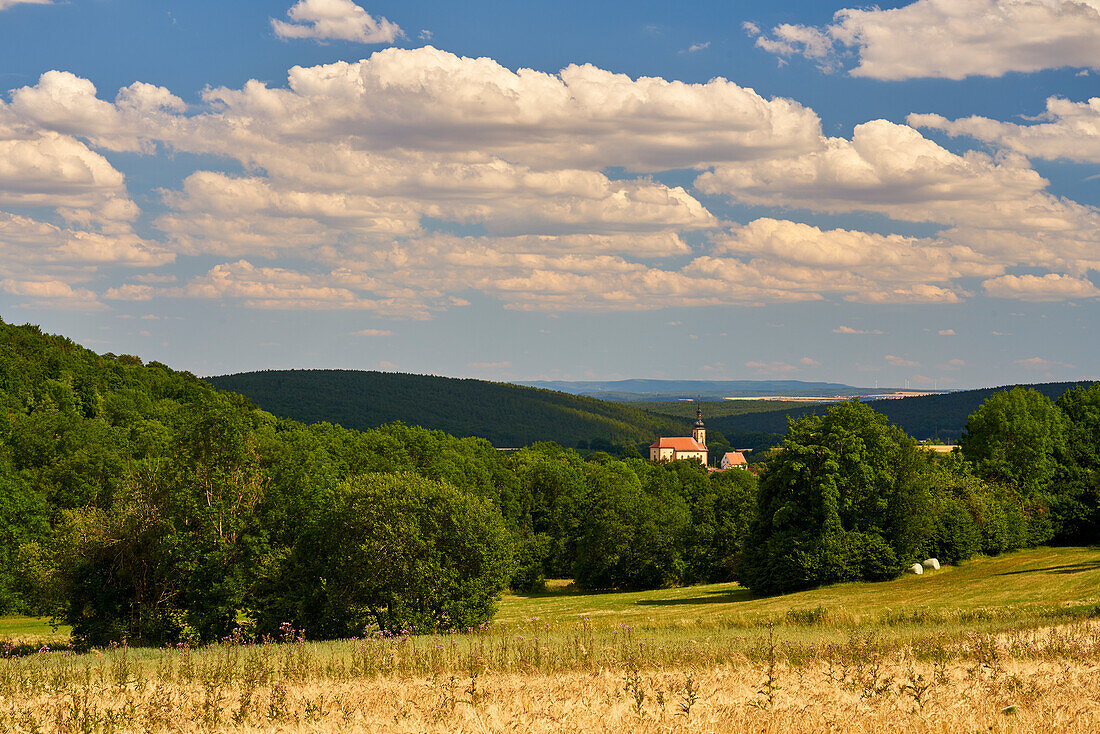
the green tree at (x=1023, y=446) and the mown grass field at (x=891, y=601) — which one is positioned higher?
the green tree at (x=1023, y=446)

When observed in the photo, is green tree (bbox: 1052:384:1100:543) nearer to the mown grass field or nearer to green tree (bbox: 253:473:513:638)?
the mown grass field

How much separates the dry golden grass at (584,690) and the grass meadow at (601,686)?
43mm

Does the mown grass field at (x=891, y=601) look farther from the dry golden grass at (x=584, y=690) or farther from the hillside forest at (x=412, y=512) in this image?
the dry golden grass at (x=584, y=690)

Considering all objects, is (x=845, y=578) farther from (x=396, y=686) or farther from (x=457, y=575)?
(x=396, y=686)

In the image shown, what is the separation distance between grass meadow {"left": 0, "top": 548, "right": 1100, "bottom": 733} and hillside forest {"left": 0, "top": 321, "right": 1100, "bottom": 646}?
11481 mm

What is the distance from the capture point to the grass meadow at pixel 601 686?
10.5 metres

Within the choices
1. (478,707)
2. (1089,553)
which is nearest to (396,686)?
(478,707)

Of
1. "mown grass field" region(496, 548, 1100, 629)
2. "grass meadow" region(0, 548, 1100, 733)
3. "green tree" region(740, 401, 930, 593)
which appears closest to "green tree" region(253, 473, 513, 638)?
"mown grass field" region(496, 548, 1100, 629)

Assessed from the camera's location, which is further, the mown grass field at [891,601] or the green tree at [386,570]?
the green tree at [386,570]

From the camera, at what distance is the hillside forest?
1323 inches

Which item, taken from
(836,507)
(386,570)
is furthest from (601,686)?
(836,507)

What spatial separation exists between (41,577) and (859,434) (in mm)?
40398

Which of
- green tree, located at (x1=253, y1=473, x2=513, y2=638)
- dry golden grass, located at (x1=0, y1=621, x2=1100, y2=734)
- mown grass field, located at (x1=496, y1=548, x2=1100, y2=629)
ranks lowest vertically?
mown grass field, located at (x1=496, y1=548, x2=1100, y2=629)

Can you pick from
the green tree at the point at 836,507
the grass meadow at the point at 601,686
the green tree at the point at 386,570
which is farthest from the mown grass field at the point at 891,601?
the grass meadow at the point at 601,686
